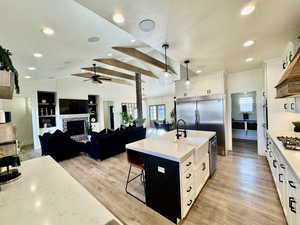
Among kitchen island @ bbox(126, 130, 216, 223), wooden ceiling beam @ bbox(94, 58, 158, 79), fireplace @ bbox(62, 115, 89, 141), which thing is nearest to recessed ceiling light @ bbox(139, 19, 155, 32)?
kitchen island @ bbox(126, 130, 216, 223)

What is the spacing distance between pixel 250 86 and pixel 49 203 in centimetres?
540

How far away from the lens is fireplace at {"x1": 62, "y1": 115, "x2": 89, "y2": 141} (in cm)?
685

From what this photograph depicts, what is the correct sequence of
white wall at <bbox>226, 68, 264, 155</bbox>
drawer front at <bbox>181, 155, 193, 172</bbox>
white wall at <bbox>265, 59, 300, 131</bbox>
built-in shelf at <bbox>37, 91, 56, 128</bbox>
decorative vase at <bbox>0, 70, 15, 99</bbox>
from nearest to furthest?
decorative vase at <bbox>0, 70, 15, 99</bbox> < drawer front at <bbox>181, 155, 193, 172</bbox> < white wall at <bbox>265, 59, 300, 131</bbox> < white wall at <bbox>226, 68, 264, 155</bbox> < built-in shelf at <bbox>37, 91, 56, 128</bbox>

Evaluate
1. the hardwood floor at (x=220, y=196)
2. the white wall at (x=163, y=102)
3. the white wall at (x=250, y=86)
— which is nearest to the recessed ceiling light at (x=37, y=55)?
the hardwood floor at (x=220, y=196)

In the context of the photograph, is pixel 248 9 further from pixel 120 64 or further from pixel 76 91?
pixel 76 91

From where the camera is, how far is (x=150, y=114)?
12570 millimetres

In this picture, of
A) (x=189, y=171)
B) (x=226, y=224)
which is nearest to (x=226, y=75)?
(x=189, y=171)

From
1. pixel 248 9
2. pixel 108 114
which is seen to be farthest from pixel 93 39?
pixel 108 114

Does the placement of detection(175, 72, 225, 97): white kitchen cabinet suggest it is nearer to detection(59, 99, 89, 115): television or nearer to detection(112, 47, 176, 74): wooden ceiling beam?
detection(112, 47, 176, 74): wooden ceiling beam

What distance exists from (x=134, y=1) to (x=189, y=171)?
2171mm

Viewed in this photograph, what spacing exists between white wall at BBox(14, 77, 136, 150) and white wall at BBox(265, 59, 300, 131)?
782 centimetres

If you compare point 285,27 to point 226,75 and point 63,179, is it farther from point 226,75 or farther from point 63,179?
point 63,179

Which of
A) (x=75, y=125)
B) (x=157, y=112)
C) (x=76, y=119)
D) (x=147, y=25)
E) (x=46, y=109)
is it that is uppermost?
(x=147, y=25)

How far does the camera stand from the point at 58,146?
4.34 m
